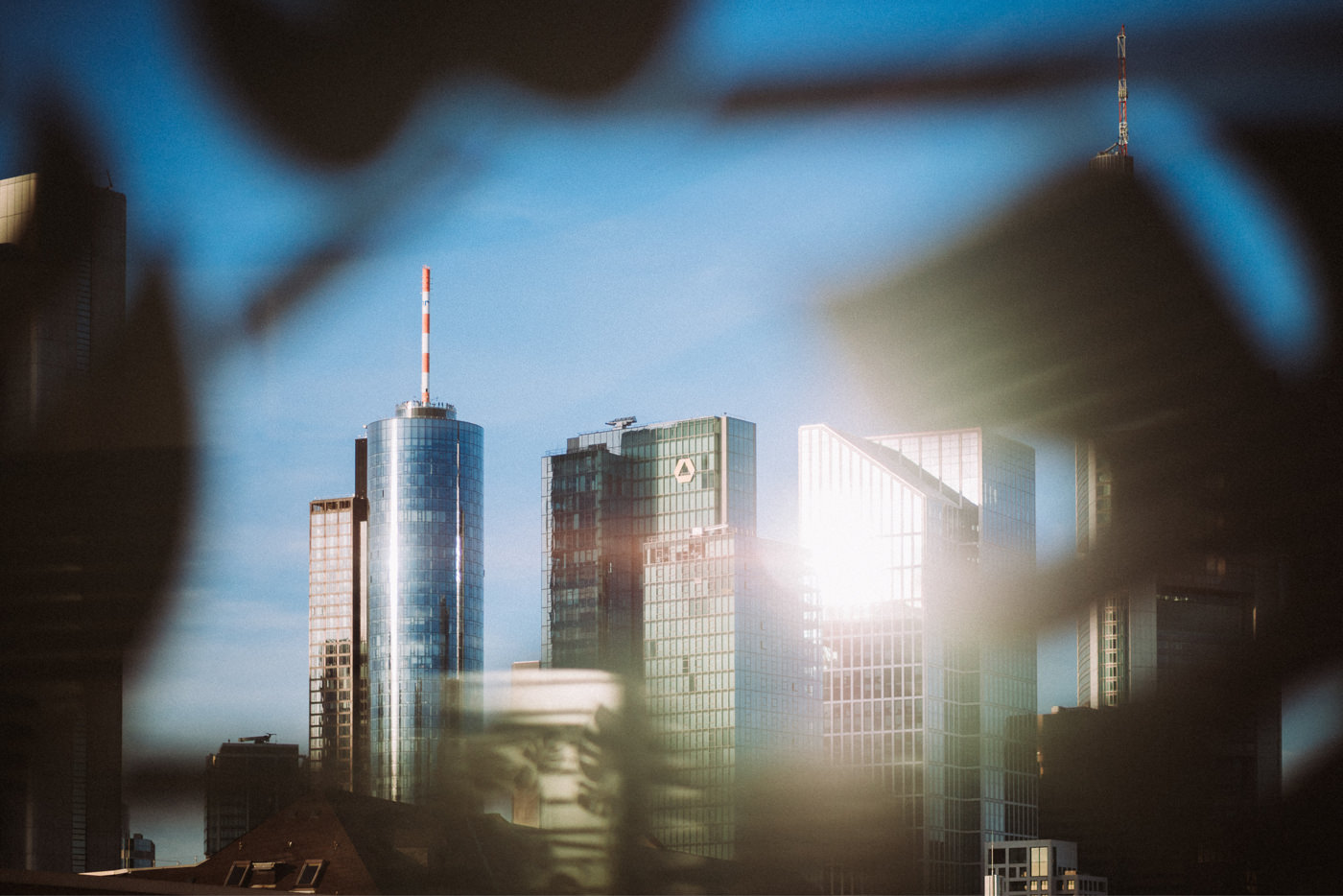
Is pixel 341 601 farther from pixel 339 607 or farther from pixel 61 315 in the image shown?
pixel 61 315

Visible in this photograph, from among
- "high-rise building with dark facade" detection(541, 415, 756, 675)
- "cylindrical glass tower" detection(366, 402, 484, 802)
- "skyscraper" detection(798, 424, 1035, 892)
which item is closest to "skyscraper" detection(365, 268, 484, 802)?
"cylindrical glass tower" detection(366, 402, 484, 802)

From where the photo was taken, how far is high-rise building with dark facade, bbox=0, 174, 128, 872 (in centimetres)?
602

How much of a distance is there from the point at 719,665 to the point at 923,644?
6396 millimetres

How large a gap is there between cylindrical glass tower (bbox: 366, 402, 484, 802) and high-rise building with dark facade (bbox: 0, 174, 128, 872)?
33.5 m

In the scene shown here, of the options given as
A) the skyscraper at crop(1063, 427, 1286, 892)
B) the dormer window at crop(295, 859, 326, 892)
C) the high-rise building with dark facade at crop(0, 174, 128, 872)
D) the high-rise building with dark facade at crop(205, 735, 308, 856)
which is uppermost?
the high-rise building with dark facade at crop(0, 174, 128, 872)

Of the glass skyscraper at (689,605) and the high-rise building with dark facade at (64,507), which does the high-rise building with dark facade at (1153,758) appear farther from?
the high-rise building with dark facade at (64,507)

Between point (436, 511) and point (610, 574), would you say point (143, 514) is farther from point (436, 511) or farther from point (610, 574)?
point (436, 511)

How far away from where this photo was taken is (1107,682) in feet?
147

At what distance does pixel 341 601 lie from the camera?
45.2 m

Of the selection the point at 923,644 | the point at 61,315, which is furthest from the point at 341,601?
the point at 61,315

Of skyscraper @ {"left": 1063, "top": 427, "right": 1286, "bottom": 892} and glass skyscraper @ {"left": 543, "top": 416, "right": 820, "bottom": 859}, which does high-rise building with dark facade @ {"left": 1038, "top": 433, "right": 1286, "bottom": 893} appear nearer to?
skyscraper @ {"left": 1063, "top": 427, "right": 1286, "bottom": 892}

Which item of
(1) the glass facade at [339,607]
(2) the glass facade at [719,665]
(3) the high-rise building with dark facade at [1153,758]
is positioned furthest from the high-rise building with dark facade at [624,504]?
→ (3) the high-rise building with dark facade at [1153,758]

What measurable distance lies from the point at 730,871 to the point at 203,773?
15455mm

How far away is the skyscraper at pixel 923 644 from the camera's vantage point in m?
35.9
